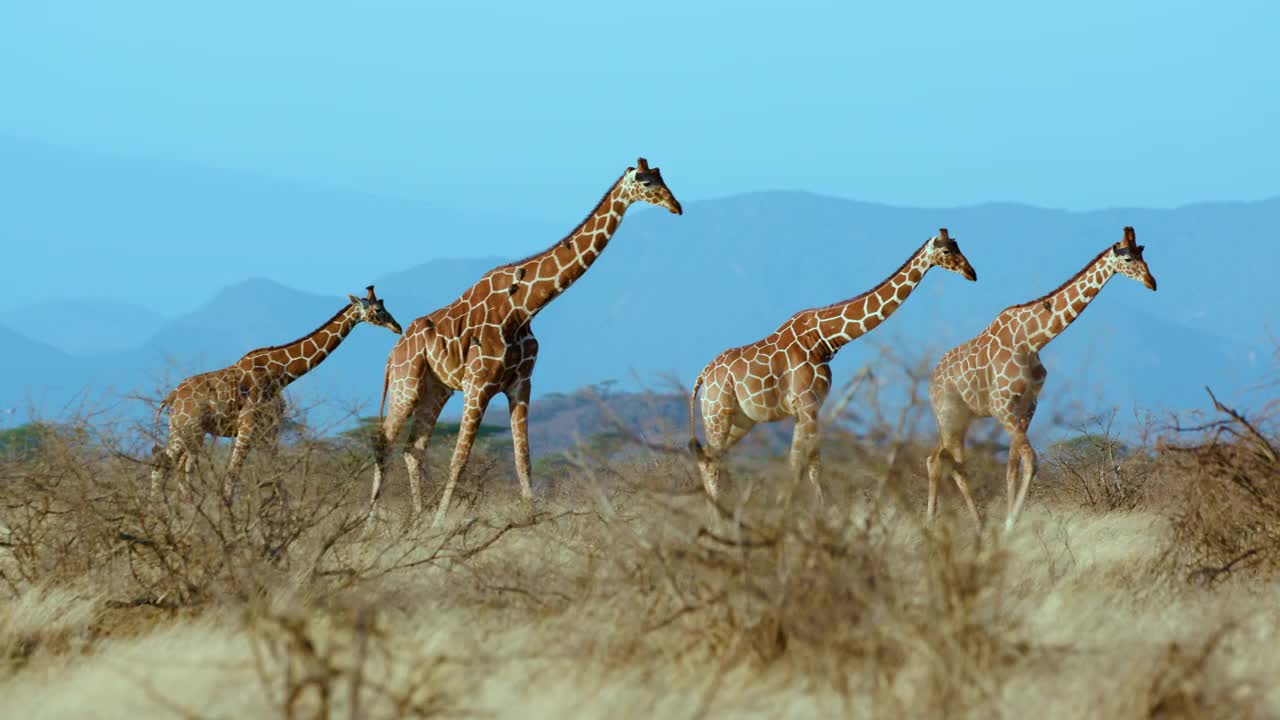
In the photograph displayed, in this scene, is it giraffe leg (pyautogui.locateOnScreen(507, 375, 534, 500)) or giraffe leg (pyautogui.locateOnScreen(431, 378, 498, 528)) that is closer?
giraffe leg (pyautogui.locateOnScreen(431, 378, 498, 528))

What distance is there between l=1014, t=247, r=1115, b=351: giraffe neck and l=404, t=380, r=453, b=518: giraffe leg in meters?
4.43

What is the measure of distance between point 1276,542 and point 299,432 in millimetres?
5091

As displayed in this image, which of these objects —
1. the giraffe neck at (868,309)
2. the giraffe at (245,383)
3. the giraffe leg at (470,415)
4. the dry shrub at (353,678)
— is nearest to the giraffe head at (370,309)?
the giraffe at (245,383)

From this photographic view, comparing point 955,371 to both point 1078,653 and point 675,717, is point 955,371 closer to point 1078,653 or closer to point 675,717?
point 1078,653

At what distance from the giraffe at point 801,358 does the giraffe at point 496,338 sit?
1.30 meters

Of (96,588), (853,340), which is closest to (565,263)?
(853,340)

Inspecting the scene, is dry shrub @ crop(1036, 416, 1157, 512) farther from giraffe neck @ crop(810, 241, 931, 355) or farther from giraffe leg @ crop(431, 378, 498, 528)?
giraffe leg @ crop(431, 378, 498, 528)

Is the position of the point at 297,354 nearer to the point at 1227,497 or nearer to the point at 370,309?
the point at 370,309

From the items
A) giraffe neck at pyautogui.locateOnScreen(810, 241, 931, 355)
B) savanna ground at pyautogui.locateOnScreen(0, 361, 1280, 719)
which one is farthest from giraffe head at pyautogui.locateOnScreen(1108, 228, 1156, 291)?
savanna ground at pyautogui.locateOnScreen(0, 361, 1280, 719)

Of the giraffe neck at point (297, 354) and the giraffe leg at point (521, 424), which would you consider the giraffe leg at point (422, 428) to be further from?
the giraffe neck at point (297, 354)

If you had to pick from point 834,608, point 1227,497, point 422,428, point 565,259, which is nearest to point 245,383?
point 422,428

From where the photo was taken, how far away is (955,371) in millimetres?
12133

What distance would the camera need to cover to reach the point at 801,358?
37.7 ft

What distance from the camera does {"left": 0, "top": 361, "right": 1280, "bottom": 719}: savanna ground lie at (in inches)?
211
